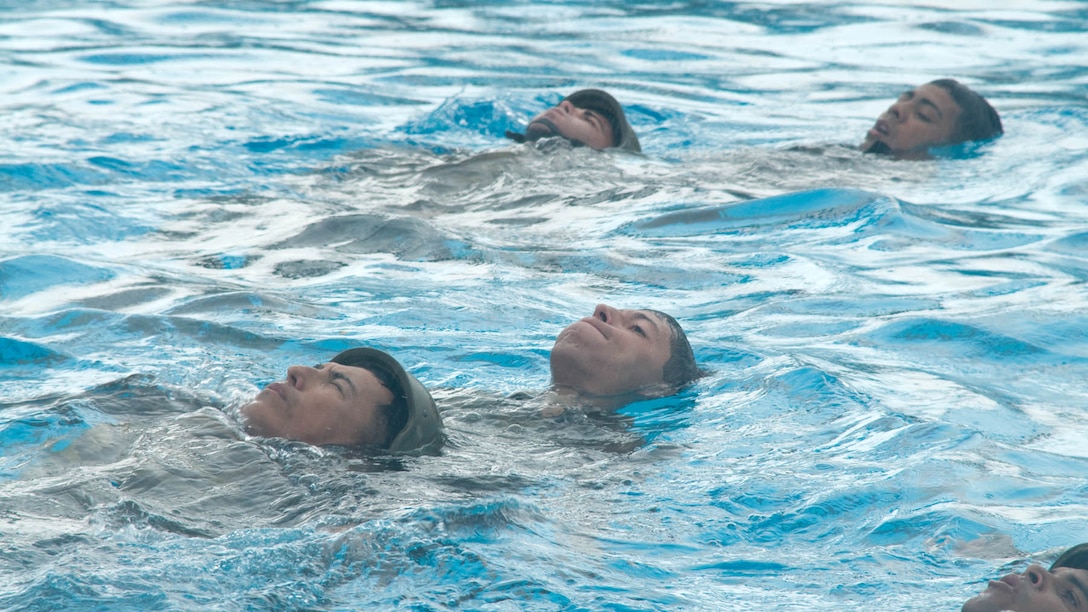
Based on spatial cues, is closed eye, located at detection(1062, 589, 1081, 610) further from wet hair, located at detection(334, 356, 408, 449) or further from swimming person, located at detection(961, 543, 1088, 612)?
wet hair, located at detection(334, 356, 408, 449)

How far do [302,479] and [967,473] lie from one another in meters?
2.86

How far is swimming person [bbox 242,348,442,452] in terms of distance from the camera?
565 centimetres

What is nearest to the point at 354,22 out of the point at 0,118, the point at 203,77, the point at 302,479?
the point at 203,77

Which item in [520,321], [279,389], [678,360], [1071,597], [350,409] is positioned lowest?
[520,321]

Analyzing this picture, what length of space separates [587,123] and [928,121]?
322 cm

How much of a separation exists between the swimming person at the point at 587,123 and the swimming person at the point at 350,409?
5.94 metres

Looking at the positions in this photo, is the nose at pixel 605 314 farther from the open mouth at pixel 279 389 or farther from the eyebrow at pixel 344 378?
the open mouth at pixel 279 389

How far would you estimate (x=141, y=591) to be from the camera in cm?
436

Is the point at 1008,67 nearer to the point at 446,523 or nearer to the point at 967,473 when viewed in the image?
the point at 967,473

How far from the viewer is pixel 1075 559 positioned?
4293 mm

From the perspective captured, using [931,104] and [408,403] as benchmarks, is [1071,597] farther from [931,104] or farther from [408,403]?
[931,104]

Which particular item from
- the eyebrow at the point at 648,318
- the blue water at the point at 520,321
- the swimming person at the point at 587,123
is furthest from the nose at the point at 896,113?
the eyebrow at the point at 648,318

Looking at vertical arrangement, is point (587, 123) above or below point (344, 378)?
above

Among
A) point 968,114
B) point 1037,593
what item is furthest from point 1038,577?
point 968,114
